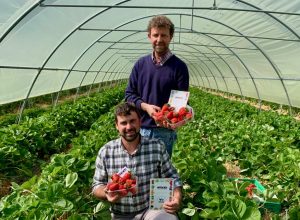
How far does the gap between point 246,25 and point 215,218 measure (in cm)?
744

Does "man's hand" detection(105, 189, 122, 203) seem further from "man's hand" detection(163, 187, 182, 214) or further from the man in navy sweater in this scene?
the man in navy sweater

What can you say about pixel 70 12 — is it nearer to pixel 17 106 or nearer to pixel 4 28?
pixel 4 28

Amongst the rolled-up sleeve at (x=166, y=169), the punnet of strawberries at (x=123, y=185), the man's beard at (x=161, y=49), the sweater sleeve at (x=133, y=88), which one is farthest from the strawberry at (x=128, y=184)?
the man's beard at (x=161, y=49)

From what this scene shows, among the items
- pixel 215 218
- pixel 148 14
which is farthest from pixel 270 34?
pixel 215 218

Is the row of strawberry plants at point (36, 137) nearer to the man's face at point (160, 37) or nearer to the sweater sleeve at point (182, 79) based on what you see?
the sweater sleeve at point (182, 79)

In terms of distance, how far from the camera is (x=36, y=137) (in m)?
7.45

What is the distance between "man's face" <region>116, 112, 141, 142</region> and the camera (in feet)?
10.5

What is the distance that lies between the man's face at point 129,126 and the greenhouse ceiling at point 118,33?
165 inches

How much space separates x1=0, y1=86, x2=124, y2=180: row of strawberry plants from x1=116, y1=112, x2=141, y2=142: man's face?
2.28m

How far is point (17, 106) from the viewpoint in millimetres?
20797

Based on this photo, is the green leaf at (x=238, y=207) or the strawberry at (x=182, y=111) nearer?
the green leaf at (x=238, y=207)

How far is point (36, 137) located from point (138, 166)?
4.59m

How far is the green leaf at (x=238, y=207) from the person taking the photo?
2973mm

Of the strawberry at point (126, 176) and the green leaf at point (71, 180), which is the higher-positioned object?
the strawberry at point (126, 176)
